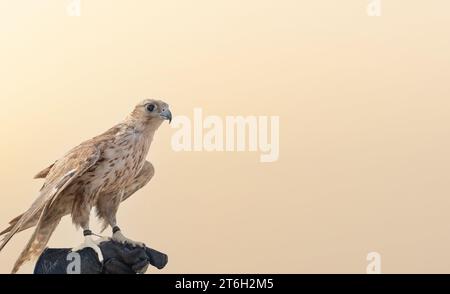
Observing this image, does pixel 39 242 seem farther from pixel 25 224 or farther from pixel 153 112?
pixel 153 112

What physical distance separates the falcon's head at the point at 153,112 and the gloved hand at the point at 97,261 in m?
0.71

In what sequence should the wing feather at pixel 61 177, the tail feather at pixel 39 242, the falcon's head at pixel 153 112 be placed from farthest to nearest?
the falcon's head at pixel 153 112
the tail feather at pixel 39 242
the wing feather at pixel 61 177

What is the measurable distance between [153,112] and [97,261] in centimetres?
85

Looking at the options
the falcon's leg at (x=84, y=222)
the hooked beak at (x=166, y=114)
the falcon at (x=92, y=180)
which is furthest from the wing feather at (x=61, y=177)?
the hooked beak at (x=166, y=114)

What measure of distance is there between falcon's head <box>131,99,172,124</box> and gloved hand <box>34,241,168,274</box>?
71 cm

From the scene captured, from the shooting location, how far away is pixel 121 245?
3.43 meters

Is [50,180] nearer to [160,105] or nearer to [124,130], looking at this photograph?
[124,130]

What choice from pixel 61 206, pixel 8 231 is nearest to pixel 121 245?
pixel 61 206

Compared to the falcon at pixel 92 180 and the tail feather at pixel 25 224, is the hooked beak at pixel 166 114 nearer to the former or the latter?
the falcon at pixel 92 180

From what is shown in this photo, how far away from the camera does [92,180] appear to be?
10.9 ft

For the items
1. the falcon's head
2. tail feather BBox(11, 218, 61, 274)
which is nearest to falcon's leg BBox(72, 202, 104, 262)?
→ tail feather BBox(11, 218, 61, 274)

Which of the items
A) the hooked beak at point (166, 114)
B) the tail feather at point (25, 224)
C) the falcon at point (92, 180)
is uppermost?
the hooked beak at point (166, 114)

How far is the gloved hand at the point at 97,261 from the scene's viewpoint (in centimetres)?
334

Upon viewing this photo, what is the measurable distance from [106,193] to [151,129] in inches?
17.0
